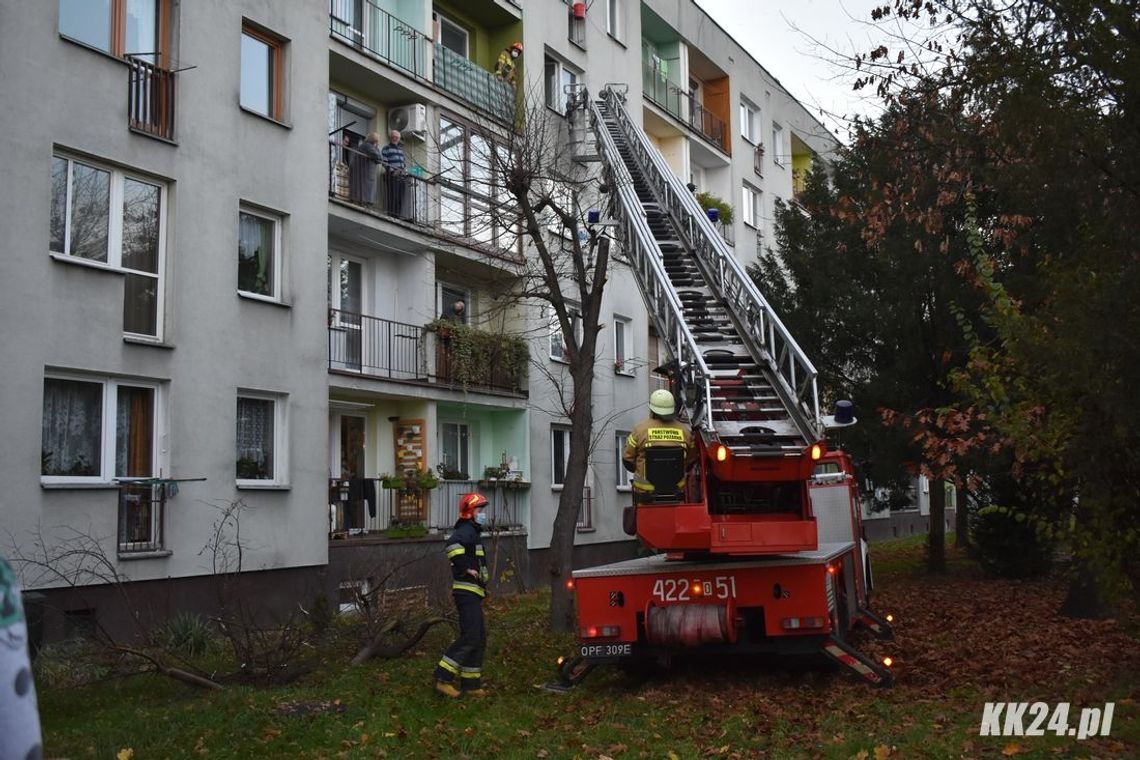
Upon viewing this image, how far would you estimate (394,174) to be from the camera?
20.3m

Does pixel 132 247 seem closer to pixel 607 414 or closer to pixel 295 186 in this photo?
pixel 295 186

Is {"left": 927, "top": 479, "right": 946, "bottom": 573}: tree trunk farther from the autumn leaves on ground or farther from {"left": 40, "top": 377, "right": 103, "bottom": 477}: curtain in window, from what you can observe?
{"left": 40, "top": 377, "right": 103, "bottom": 477}: curtain in window

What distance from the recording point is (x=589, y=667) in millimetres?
11016

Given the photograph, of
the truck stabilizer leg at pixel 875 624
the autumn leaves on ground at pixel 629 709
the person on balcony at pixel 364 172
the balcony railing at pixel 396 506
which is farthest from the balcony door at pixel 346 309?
the truck stabilizer leg at pixel 875 624

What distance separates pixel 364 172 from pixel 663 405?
11158mm

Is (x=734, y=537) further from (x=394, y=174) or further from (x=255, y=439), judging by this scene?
(x=394, y=174)

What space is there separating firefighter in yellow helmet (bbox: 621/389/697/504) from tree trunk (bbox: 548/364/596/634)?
12.0ft

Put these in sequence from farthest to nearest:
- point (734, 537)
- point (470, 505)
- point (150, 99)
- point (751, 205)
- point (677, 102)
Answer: point (751, 205) < point (677, 102) < point (150, 99) < point (470, 505) < point (734, 537)

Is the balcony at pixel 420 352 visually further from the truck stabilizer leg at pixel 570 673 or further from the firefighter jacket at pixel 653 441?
the firefighter jacket at pixel 653 441

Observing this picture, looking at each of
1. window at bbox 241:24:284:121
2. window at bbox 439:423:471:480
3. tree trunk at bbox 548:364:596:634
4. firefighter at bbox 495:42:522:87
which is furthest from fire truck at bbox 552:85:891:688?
firefighter at bbox 495:42:522:87

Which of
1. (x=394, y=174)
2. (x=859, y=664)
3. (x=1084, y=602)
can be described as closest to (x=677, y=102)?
(x=394, y=174)

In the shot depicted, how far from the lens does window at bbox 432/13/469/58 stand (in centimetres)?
2320

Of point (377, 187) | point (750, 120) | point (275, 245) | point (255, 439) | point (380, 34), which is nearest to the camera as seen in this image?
point (255, 439)

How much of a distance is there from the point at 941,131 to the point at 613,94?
14607mm
